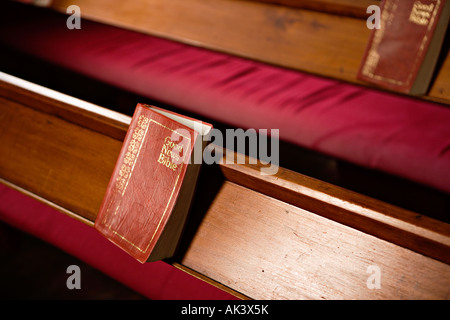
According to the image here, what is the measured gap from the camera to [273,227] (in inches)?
30.1

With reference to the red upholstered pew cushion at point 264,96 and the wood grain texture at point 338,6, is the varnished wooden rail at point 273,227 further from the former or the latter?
the wood grain texture at point 338,6

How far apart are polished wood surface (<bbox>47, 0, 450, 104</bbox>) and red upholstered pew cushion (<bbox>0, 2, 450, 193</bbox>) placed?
0.19 ft

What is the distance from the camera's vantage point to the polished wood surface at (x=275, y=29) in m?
1.33

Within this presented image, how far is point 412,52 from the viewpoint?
3.66ft

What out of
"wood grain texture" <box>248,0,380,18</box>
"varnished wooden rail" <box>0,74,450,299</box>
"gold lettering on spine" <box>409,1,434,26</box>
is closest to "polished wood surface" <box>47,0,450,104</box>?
"wood grain texture" <box>248,0,380,18</box>

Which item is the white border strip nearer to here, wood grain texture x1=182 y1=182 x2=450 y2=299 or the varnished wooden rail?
the varnished wooden rail

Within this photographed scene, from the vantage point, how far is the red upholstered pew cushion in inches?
39.9

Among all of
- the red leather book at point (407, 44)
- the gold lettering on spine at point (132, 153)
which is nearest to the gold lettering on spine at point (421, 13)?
the red leather book at point (407, 44)

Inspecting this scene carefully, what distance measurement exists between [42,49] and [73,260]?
0.95 metres

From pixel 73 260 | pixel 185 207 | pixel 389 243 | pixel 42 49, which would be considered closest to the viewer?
pixel 389 243

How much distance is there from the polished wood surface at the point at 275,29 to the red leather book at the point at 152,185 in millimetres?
812

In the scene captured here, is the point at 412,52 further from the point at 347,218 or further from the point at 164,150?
the point at 164,150
